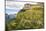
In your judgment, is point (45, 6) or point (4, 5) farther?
point (45, 6)

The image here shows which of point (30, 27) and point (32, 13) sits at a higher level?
point (32, 13)

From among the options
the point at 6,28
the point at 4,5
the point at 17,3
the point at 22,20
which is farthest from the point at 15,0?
the point at 6,28

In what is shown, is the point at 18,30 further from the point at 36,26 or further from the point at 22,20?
the point at 36,26

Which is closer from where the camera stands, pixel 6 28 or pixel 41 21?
pixel 6 28

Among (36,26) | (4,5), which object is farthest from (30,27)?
(4,5)
